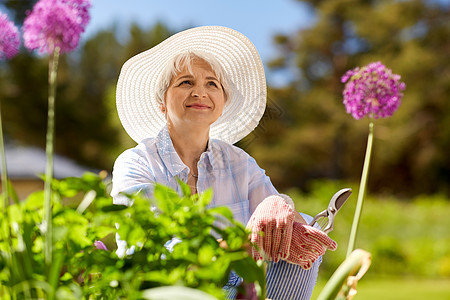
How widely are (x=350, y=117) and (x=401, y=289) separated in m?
10.7

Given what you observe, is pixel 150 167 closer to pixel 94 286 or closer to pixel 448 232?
pixel 94 286

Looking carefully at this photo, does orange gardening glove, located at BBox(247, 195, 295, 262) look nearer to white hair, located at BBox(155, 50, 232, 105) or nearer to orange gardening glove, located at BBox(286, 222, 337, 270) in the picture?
orange gardening glove, located at BBox(286, 222, 337, 270)

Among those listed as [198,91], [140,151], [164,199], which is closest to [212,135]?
[198,91]

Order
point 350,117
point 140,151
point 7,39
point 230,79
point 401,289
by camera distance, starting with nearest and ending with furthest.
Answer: point 7,39 < point 140,151 < point 230,79 < point 401,289 < point 350,117

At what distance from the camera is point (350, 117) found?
1734 cm

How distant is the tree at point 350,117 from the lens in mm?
17562

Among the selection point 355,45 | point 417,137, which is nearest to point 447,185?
point 417,137

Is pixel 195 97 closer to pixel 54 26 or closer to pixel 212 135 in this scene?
pixel 212 135

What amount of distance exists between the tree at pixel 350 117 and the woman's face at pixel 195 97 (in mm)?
15523

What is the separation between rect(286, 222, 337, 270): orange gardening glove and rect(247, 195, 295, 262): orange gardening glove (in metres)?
0.05

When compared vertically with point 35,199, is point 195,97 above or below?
above

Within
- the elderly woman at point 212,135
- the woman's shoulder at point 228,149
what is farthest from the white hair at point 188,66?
the woman's shoulder at point 228,149

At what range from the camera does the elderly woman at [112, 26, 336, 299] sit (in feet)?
3.63

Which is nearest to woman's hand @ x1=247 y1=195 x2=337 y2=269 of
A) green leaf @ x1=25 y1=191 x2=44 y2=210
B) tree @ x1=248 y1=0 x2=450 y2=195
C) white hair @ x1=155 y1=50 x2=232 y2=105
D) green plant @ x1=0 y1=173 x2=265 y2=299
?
green plant @ x1=0 y1=173 x2=265 y2=299
